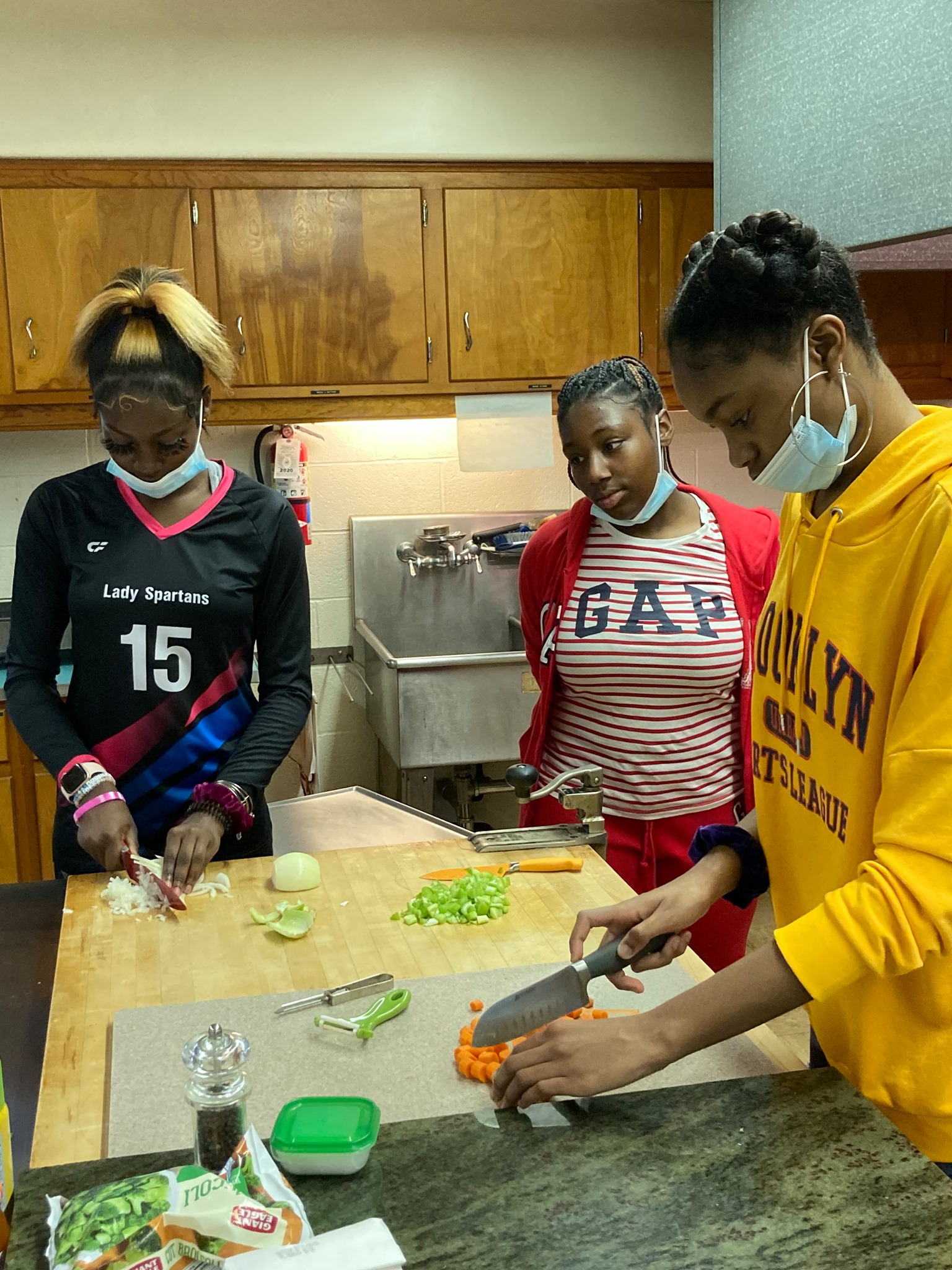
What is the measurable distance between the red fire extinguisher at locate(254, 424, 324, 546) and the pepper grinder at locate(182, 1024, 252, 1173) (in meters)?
2.80

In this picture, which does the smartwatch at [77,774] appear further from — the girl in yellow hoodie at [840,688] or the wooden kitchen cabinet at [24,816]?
the wooden kitchen cabinet at [24,816]

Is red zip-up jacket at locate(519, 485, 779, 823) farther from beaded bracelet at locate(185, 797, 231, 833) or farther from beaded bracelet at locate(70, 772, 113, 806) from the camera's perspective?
beaded bracelet at locate(70, 772, 113, 806)

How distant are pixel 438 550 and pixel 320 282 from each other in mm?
899

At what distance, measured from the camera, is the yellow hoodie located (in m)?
0.89

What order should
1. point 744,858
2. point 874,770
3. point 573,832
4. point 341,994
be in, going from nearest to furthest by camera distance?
point 874,770, point 744,858, point 341,994, point 573,832

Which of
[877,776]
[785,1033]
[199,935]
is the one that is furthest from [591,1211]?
[785,1033]

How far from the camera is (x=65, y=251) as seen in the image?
3.22 m

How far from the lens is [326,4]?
335 centimetres

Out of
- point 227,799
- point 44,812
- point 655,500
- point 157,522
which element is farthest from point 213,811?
point 44,812

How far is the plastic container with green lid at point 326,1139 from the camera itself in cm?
90

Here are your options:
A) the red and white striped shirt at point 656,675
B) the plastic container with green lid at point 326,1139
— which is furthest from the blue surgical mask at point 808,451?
the red and white striped shirt at point 656,675

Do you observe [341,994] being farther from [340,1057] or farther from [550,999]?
[550,999]

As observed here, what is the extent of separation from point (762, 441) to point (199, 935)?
3.14ft

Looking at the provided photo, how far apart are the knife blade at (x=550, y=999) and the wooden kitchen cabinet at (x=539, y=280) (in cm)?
259
